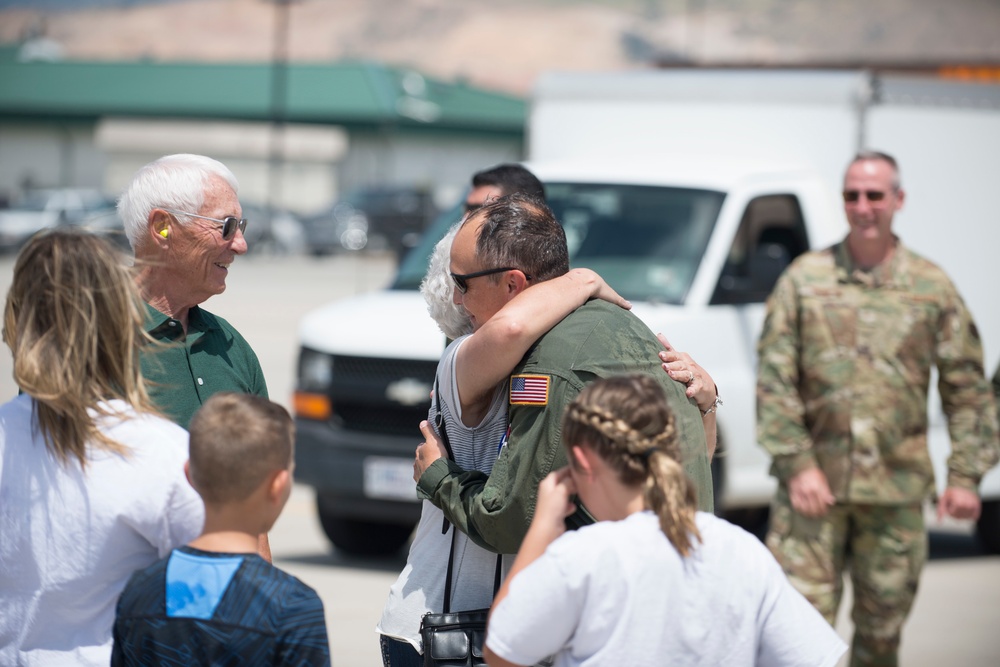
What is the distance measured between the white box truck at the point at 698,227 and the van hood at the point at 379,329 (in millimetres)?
11

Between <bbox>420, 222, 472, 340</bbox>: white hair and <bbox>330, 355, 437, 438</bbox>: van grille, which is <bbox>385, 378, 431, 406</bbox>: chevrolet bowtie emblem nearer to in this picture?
<bbox>330, 355, 437, 438</bbox>: van grille

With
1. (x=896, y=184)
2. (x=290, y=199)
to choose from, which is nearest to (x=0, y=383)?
(x=896, y=184)

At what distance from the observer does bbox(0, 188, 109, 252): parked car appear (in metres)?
38.2

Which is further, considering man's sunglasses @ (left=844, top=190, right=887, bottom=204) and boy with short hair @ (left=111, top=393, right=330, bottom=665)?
man's sunglasses @ (left=844, top=190, right=887, bottom=204)

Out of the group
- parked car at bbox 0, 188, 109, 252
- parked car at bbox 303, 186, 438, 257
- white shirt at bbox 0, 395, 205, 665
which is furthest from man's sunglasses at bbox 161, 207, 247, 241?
parked car at bbox 303, 186, 438, 257

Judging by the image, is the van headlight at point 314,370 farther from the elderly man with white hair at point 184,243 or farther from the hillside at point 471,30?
the hillside at point 471,30

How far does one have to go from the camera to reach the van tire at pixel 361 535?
8133 mm

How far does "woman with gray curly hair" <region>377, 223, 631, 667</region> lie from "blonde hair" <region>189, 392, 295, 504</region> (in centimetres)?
62

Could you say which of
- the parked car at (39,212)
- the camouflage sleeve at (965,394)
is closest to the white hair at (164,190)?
the camouflage sleeve at (965,394)

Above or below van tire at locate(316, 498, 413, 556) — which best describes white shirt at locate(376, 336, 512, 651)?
above

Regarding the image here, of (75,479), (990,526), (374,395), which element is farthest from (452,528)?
(990,526)

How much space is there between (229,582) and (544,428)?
0.79m

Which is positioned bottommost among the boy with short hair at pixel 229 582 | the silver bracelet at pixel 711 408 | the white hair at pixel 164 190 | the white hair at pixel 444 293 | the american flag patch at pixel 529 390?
the boy with short hair at pixel 229 582

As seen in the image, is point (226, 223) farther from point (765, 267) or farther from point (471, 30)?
point (471, 30)
